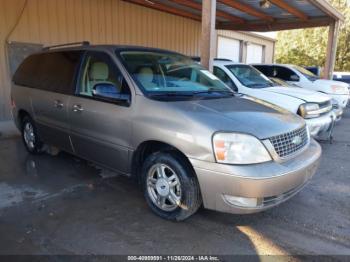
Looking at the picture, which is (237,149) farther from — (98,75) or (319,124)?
(319,124)

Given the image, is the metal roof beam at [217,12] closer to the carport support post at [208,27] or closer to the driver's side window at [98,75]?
the carport support post at [208,27]

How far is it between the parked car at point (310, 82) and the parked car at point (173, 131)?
21.0 feet

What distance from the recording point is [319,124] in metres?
5.81

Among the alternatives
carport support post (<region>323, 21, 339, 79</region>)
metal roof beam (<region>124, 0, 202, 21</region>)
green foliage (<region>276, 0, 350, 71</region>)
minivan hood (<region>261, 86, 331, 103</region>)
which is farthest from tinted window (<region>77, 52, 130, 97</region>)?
green foliage (<region>276, 0, 350, 71</region>)

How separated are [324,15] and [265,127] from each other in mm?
9324

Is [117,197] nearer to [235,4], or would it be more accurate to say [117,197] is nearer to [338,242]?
[338,242]

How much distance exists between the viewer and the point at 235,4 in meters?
9.06

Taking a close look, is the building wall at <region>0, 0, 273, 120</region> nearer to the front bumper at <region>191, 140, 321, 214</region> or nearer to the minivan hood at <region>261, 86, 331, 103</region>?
the minivan hood at <region>261, 86, 331, 103</region>

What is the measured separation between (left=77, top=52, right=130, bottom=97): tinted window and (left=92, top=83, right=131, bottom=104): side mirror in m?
0.02

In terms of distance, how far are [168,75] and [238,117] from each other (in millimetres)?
1250

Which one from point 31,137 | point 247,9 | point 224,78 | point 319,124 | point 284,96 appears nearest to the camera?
point 31,137

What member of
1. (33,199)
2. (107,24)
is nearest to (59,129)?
(33,199)

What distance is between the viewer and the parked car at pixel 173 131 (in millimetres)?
2879

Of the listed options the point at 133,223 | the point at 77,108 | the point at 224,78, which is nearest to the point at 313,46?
the point at 224,78
